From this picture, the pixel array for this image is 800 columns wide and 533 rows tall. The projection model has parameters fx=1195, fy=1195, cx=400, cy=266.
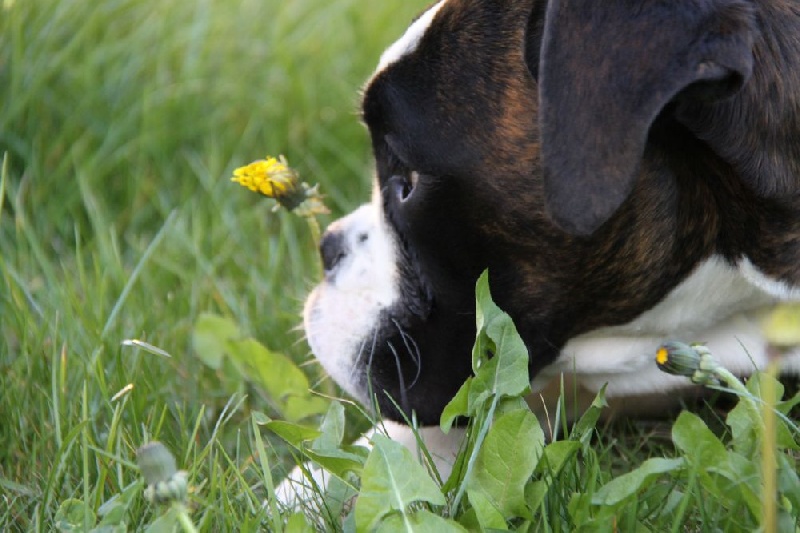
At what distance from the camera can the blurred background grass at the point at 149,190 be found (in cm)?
220

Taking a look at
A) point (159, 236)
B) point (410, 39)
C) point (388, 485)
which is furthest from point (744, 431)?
point (159, 236)

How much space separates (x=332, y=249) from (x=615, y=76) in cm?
77

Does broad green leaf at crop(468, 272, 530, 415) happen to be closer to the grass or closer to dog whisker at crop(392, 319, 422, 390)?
the grass

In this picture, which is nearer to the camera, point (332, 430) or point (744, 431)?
point (744, 431)

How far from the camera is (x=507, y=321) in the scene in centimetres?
177

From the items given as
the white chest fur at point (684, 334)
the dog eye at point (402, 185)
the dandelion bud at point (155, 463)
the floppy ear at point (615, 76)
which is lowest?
the white chest fur at point (684, 334)

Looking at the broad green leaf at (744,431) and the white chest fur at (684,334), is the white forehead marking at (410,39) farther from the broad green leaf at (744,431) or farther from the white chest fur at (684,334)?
the broad green leaf at (744,431)

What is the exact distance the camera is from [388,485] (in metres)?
1.58

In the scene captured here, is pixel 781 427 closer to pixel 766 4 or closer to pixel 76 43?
pixel 766 4

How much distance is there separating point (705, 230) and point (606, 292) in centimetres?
19

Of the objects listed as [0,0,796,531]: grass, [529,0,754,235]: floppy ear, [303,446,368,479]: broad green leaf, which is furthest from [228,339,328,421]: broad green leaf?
[529,0,754,235]: floppy ear

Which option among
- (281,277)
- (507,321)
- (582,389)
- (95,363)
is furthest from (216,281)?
(507,321)

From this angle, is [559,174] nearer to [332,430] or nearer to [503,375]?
[503,375]

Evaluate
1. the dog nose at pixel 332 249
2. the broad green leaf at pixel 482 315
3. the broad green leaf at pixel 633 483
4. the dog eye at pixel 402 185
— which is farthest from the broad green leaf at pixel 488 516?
the dog nose at pixel 332 249
